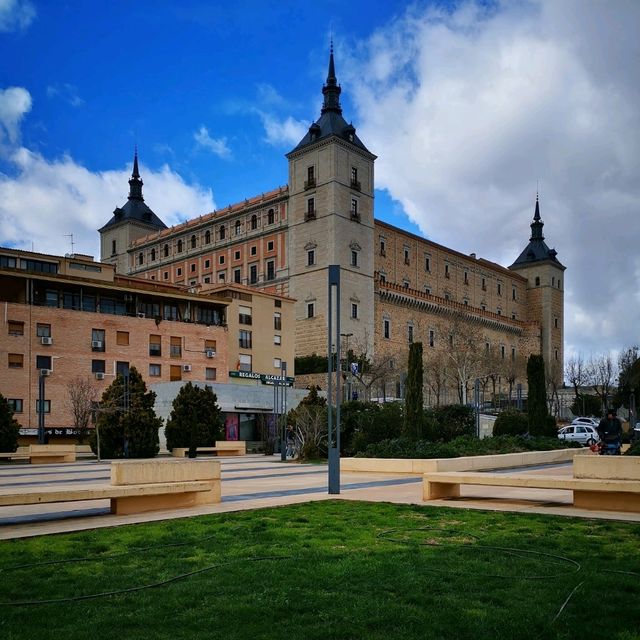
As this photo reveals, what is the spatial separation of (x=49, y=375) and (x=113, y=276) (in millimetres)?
11420

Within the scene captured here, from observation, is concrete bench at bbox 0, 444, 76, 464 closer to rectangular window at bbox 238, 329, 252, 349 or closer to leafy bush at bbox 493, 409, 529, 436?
leafy bush at bbox 493, 409, 529, 436

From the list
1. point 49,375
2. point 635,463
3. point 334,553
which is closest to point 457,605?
point 334,553

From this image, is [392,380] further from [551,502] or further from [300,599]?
[300,599]

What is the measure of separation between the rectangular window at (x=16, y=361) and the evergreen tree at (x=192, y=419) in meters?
13.4

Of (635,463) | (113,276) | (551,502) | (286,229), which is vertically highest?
(286,229)

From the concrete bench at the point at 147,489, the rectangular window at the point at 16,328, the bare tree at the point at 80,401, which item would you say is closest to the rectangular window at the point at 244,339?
the bare tree at the point at 80,401

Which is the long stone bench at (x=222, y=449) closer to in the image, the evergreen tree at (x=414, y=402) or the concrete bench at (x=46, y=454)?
the concrete bench at (x=46, y=454)

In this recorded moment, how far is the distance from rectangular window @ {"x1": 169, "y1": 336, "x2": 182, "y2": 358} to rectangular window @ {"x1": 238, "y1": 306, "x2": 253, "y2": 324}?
8317 millimetres

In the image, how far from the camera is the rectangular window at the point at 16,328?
45.1 meters

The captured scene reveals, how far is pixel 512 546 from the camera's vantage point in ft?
24.2

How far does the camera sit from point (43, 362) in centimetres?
4606

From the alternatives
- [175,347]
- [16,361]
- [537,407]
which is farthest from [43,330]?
[537,407]

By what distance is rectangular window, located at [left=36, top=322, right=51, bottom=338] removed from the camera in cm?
4630

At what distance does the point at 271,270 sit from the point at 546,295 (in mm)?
51520
